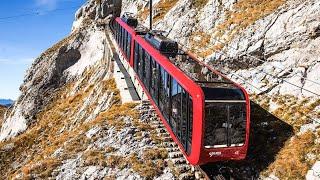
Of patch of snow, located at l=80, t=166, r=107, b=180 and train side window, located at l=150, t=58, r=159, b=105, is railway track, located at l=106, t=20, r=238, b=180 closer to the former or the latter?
train side window, located at l=150, t=58, r=159, b=105

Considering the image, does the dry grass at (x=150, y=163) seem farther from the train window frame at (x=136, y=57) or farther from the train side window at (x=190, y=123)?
the train window frame at (x=136, y=57)

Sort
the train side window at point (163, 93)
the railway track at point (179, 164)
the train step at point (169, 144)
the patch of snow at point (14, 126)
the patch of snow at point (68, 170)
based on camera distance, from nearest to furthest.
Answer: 1. the railway track at point (179, 164)
2. the patch of snow at point (68, 170)
3. the train side window at point (163, 93)
4. the train step at point (169, 144)
5. the patch of snow at point (14, 126)

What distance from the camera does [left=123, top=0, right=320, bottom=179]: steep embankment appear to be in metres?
18.9

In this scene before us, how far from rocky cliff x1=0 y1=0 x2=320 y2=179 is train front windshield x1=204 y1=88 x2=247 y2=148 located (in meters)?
2.37

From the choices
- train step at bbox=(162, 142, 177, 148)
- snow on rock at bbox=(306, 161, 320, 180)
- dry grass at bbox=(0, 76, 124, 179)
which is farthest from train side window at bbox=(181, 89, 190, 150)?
snow on rock at bbox=(306, 161, 320, 180)

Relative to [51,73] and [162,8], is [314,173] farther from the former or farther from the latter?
[51,73]

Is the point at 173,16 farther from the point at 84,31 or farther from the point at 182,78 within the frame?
the point at 84,31

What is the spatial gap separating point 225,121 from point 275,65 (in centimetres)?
828

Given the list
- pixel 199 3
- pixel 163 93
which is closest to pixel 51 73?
pixel 199 3

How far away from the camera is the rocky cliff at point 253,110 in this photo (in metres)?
19.5

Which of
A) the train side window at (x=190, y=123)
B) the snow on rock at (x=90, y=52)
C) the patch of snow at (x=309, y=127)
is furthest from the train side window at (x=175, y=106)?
the snow on rock at (x=90, y=52)

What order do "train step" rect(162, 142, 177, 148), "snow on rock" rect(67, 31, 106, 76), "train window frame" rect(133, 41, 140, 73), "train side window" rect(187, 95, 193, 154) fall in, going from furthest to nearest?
"snow on rock" rect(67, 31, 106, 76) → "train window frame" rect(133, 41, 140, 73) → "train step" rect(162, 142, 177, 148) → "train side window" rect(187, 95, 193, 154)

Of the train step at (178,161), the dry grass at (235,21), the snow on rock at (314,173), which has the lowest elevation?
the train step at (178,161)

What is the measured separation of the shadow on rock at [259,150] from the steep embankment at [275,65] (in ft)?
0.17
